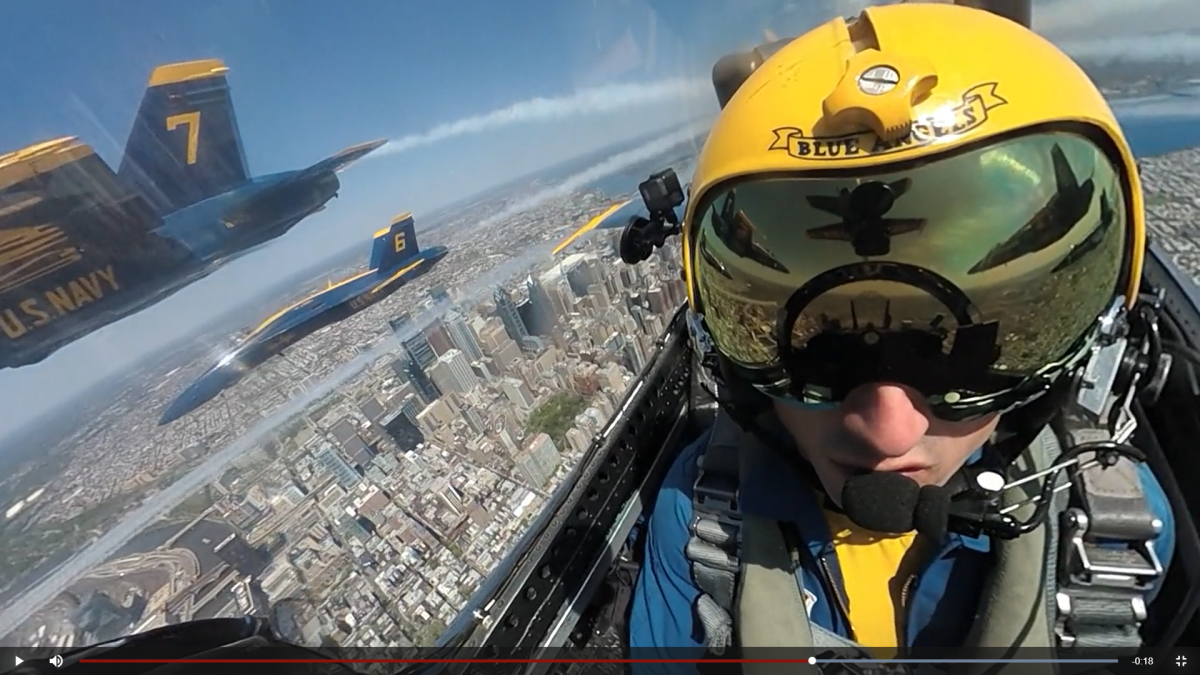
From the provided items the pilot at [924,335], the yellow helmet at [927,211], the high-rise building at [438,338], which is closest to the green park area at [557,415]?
the high-rise building at [438,338]

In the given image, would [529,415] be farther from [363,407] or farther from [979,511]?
[979,511]

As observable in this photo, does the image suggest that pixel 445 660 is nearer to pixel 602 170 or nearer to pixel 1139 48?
pixel 602 170

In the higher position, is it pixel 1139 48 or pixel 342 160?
pixel 342 160

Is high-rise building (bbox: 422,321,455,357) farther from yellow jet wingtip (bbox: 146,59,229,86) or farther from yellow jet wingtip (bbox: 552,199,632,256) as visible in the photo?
Result: yellow jet wingtip (bbox: 146,59,229,86)

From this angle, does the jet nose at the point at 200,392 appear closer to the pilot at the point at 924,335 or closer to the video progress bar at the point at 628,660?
the video progress bar at the point at 628,660

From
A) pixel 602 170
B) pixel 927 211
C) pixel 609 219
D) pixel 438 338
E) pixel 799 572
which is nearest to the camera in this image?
pixel 927 211

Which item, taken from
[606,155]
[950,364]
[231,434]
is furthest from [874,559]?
[606,155]

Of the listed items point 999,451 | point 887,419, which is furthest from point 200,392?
point 999,451

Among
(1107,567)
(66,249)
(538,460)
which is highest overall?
(66,249)
